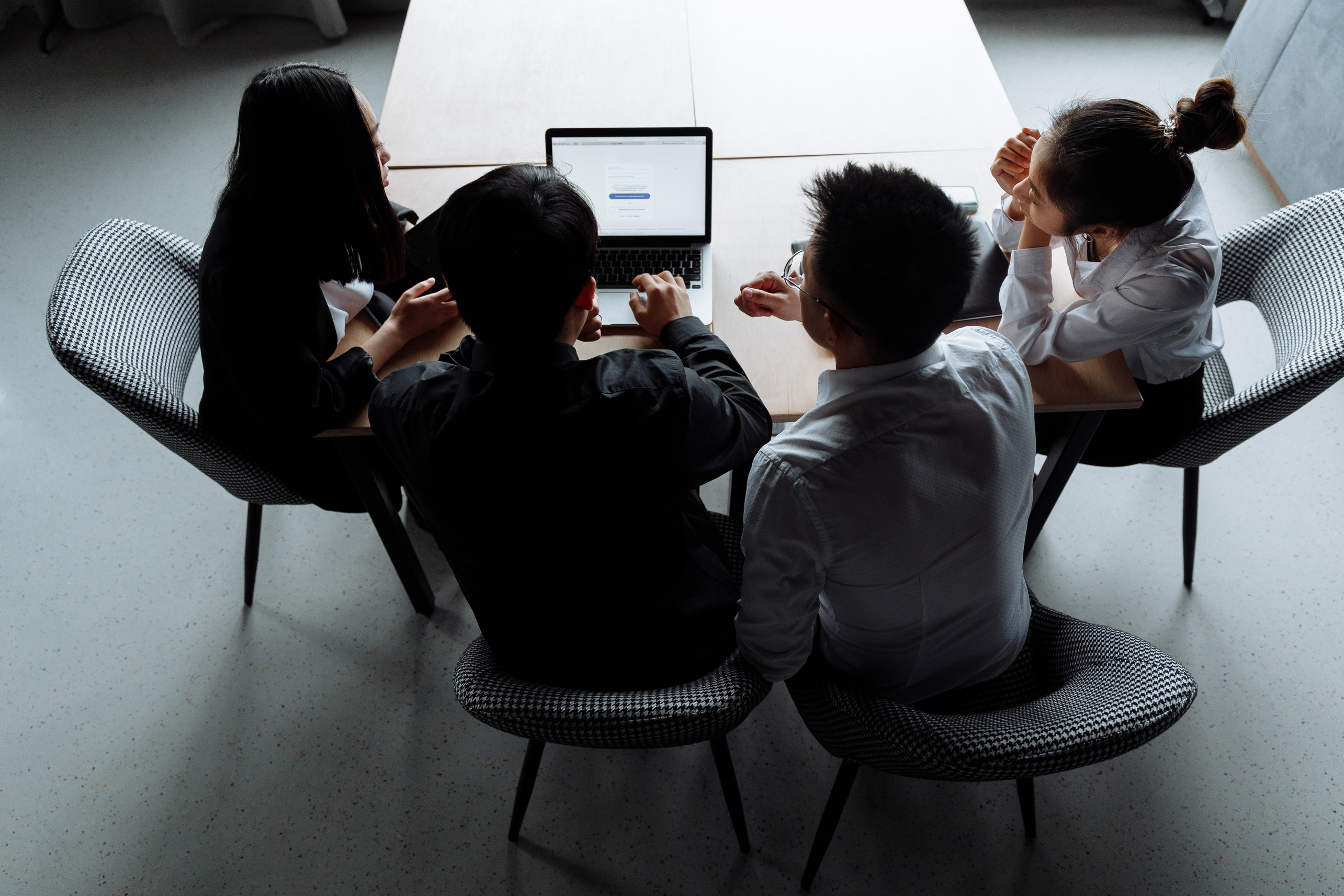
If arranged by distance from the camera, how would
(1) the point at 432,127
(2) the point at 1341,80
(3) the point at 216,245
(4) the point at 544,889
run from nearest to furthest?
(3) the point at 216,245 → (4) the point at 544,889 → (1) the point at 432,127 → (2) the point at 1341,80

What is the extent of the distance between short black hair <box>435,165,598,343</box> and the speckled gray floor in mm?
1163

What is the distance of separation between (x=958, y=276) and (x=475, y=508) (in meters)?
0.69

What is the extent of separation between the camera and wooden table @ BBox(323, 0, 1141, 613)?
5.74ft

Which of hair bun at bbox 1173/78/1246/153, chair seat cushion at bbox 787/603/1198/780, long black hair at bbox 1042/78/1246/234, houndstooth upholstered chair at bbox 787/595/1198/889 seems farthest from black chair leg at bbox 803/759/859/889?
hair bun at bbox 1173/78/1246/153

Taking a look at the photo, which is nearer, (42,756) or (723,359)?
(723,359)

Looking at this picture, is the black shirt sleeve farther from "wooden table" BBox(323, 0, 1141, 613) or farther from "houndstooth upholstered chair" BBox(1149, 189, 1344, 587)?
"houndstooth upholstered chair" BBox(1149, 189, 1344, 587)

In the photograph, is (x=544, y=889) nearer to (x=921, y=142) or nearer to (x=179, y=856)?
(x=179, y=856)

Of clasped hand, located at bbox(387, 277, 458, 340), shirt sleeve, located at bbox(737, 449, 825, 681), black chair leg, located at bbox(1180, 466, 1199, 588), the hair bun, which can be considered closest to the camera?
shirt sleeve, located at bbox(737, 449, 825, 681)

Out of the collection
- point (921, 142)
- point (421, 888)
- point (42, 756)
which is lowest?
point (42, 756)

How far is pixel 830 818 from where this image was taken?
1572 millimetres

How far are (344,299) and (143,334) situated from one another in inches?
14.6

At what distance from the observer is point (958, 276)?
1047 millimetres

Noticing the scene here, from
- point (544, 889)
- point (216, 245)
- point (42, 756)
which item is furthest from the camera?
point (42, 756)

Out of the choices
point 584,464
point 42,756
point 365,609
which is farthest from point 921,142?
point 42,756
